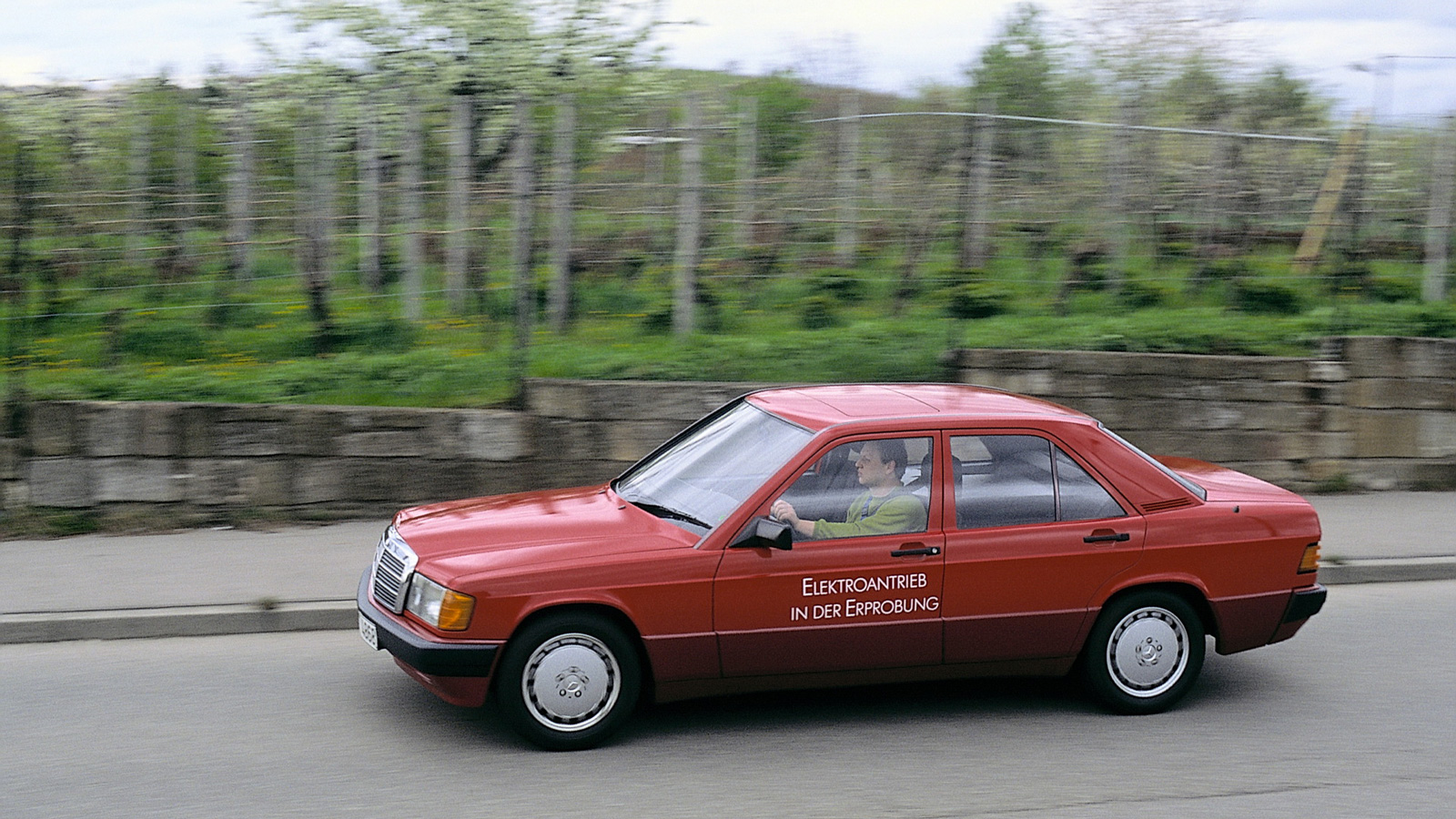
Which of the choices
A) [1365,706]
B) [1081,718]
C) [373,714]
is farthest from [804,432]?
[1365,706]

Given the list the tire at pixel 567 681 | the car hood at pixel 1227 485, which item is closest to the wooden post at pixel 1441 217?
the car hood at pixel 1227 485

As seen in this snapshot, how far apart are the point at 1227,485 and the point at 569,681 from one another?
3.34 meters

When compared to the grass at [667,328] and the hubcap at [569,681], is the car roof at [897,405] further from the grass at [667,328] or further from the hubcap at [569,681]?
the grass at [667,328]

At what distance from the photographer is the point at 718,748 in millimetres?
5203

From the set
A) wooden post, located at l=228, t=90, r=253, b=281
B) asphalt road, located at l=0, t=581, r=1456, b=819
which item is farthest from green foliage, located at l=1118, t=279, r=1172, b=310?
wooden post, located at l=228, t=90, r=253, b=281

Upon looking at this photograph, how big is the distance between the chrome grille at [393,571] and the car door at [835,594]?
4.27 feet

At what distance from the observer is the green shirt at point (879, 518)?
17.5 feet

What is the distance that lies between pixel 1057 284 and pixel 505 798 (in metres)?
7.88

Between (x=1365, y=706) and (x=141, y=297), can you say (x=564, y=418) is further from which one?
(x=1365, y=706)

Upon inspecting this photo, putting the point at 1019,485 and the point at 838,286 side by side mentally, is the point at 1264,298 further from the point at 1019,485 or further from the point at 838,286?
the point at 1019,485

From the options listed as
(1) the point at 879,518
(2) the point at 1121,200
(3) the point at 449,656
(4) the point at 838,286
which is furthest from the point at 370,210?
(2) the point at 1121,200

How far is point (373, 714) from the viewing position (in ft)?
18.3

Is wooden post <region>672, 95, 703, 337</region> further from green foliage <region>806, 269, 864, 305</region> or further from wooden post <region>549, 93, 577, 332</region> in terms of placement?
green foliage <region>806, 269, 864, 305</region>

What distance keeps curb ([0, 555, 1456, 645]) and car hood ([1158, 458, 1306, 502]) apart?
4.28m
